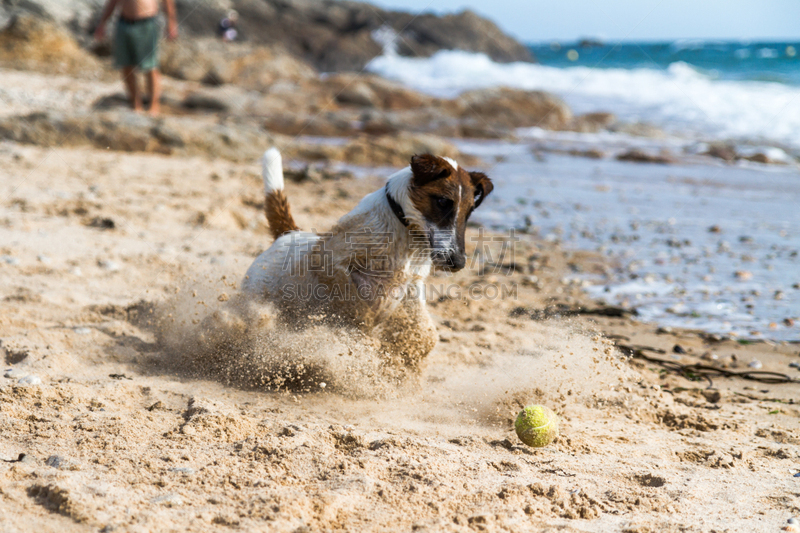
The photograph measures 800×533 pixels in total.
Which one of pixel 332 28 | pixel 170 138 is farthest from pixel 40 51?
pixel 332 28

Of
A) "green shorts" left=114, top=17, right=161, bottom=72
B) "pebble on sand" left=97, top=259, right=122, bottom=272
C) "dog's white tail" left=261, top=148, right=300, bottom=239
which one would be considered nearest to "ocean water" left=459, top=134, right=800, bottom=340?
"dog's white tail" left=261, top=148, right=300, bottom=239

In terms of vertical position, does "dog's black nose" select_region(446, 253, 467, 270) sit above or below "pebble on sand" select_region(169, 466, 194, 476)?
above

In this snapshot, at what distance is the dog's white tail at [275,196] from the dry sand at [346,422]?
0.66 meters

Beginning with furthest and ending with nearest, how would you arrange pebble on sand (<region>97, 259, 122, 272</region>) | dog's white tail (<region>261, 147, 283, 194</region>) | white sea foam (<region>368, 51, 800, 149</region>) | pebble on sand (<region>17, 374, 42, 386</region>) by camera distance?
white sea foam (<region>368, 51, 800, 149</region>) → pebble on sand (<region>97, 259, 122, 272</region>) → dog's white tail (<region>261, 147, 283, 194</region>) → pebble on sand (<region>17, 374, 42, 386</region>)

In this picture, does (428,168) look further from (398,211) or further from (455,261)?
(455,261)

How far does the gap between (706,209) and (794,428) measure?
7.20 meters

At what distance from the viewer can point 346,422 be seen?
382 cm

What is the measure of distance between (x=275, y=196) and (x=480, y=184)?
1702 mm

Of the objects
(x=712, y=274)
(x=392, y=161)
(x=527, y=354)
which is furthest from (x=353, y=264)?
(x=392, y=161)

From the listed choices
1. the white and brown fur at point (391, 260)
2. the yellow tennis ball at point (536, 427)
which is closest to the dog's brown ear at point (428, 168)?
the white and brown fur at point (391, 260)

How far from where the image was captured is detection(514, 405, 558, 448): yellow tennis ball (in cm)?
364

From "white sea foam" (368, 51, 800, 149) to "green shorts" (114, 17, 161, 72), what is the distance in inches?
638

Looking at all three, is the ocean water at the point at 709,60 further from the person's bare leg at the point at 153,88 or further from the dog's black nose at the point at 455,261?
the dog's black nose at the point at 455,261

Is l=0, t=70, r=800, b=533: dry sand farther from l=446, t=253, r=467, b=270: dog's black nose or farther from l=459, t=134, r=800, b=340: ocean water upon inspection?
l=446, t=253, r=467, b=270: dog's black nose
